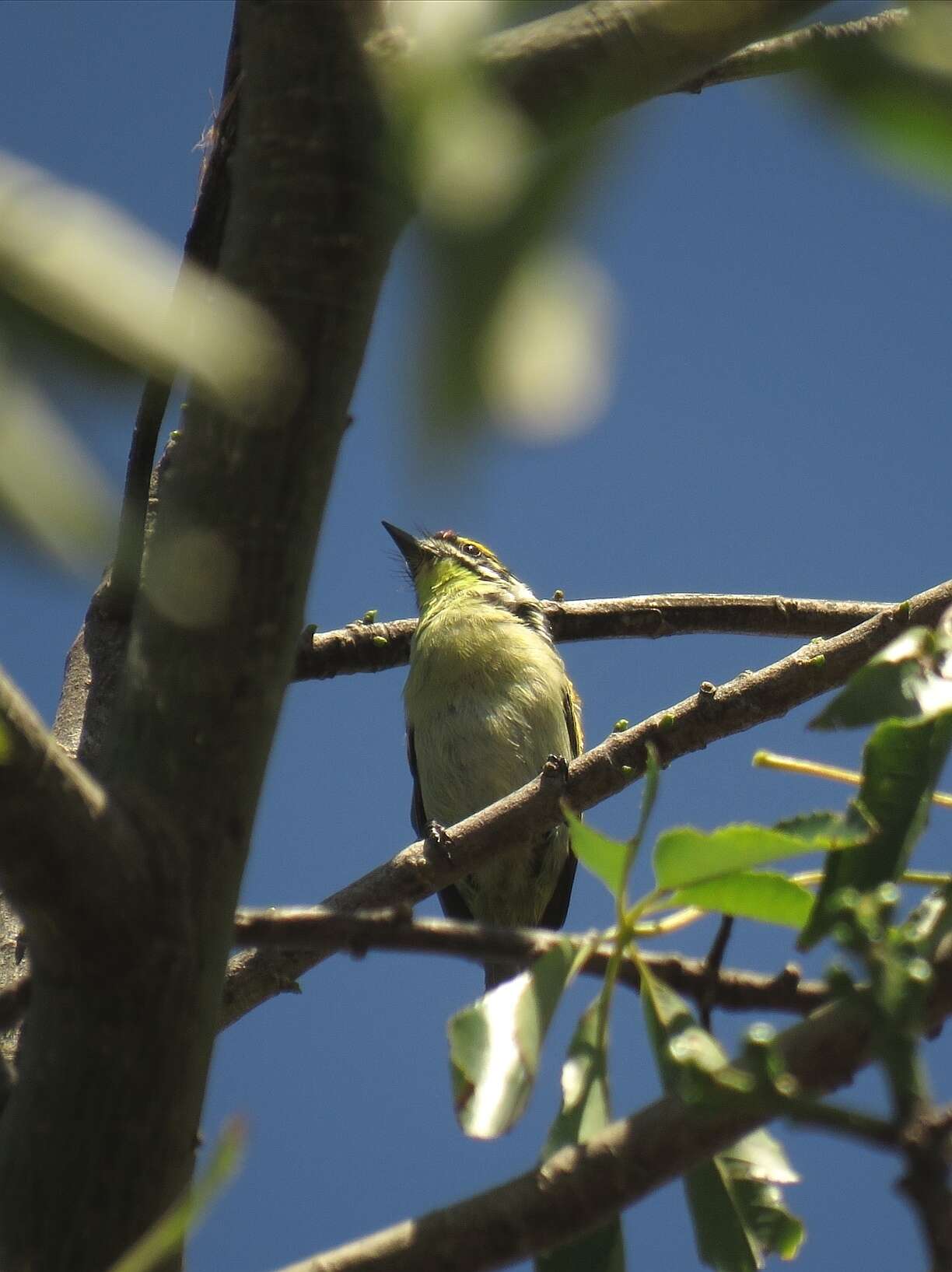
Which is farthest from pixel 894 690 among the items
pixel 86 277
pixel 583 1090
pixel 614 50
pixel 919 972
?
pixel 86 277

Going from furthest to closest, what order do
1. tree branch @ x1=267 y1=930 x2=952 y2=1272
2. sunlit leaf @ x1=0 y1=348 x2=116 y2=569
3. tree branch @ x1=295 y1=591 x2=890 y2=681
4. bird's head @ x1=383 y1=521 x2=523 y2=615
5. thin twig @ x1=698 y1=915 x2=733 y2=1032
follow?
bird's head @ x1=383 y1=521 x2=523 y2=615
tree branch @ x1=295 y1=591 x2=890 y2=681
thin twig @ x1=698 y1=915 x2=733 y2=1032
tree branch @ x1=267 y1=930 x2=952 y2=1272
sunlit leaf @ x1=0 y1=348 x2=116 y2=569

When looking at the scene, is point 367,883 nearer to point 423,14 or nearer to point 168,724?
point 168,724

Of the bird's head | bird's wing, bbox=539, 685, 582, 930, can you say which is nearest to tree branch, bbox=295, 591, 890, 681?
bird's wing, bbox=539, 685, 582, 930

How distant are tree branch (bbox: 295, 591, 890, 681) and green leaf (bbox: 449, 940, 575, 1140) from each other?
268 cm

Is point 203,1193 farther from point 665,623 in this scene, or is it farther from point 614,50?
point 665,623

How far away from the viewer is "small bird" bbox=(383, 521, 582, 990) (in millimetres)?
5871

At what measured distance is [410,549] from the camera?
738cm

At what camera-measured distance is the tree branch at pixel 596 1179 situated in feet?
3.07

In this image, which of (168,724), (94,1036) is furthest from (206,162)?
(94,1036)

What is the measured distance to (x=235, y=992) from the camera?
9.49 feet

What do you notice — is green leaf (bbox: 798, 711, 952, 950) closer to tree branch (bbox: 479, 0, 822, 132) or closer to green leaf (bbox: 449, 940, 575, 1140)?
green leaf (bbox: 449, 940, 575, 1140)

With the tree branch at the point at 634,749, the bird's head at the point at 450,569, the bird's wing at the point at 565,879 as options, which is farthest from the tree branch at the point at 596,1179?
the bird's head at the point at 450,569

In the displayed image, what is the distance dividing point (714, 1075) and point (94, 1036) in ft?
1.84

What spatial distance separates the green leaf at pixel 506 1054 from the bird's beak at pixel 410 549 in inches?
248
